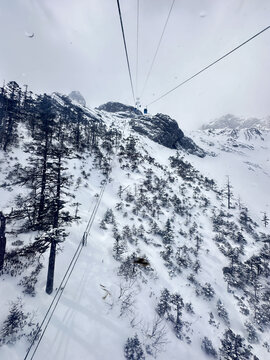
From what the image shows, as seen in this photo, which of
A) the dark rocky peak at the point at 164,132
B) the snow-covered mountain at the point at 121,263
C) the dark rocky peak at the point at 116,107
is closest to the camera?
the snow-covered mountain at the point at 121,263

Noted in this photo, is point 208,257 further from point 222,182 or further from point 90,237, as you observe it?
point 222,182

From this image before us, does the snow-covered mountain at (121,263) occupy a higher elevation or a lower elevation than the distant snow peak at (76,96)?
lower

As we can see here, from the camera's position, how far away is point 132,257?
17.0 metres

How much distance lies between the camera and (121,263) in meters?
15.9

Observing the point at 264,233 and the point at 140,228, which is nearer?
the point at 140,228

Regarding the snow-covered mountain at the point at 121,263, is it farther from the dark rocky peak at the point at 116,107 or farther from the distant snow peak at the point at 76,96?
the distant snow peak at the point at 76,96

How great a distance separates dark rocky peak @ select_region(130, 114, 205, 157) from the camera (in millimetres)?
70312

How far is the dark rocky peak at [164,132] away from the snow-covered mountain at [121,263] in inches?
1350

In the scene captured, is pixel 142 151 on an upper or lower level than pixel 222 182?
upper

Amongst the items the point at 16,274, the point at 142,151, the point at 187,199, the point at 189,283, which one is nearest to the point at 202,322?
the point at 189,283

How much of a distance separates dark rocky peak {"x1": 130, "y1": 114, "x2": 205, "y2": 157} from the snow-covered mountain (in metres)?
34.3

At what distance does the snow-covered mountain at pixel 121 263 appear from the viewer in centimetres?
1000

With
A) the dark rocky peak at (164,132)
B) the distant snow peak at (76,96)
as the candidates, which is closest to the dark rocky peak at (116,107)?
the distant snow peak at (76,96)

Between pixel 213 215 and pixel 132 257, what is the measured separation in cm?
2069
